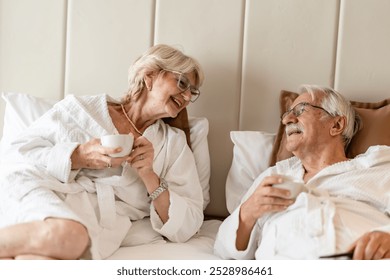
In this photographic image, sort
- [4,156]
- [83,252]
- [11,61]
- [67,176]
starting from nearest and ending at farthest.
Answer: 1. [83,252]
2. [67,176]
3. [4,156]
4. [11,61]

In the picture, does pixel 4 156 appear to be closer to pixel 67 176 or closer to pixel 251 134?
pixel 67 176

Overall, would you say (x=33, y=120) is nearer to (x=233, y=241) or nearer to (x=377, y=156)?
(x=233, y=241)

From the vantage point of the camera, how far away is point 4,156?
1892 mm

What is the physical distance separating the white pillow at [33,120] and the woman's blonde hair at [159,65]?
19 cm

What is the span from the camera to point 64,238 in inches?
57.0

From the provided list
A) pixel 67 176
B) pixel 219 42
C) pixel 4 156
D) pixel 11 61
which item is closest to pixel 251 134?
pixel 219 42

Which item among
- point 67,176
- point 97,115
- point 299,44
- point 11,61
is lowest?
point 67,176

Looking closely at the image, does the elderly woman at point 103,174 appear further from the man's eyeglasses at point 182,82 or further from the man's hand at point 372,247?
the man's hand at point 372,247

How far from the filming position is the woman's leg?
144cm

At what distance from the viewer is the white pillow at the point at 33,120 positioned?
6.86 ft

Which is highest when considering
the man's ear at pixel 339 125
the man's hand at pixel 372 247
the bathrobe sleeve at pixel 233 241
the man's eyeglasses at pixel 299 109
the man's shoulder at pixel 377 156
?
the man's eyeglasses at pixel 299 109

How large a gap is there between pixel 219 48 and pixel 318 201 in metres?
0.93

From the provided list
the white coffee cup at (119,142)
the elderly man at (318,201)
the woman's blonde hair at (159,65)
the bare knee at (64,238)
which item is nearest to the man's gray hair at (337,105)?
the elderly man at (318,201)
